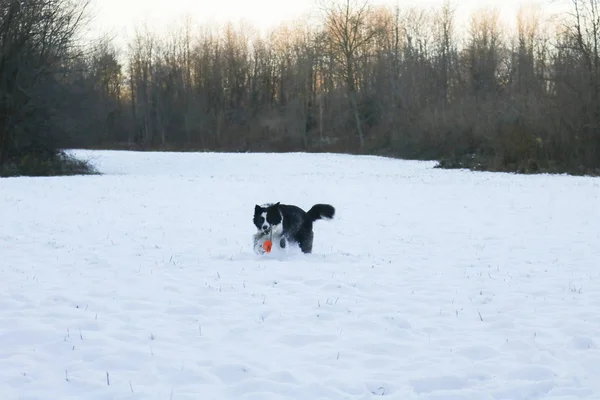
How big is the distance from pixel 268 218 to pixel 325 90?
184ft

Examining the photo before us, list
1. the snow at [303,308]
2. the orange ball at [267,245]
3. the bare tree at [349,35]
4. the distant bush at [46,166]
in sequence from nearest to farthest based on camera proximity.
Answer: the snow at [303,308] < the orange ball at [267,245] < the distant bush at [46,166] < the bare tree at [349,35]

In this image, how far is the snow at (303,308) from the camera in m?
4.38

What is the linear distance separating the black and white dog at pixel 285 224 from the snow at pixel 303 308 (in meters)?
0.24

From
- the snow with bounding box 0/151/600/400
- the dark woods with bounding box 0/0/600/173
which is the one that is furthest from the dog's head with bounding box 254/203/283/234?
the dark woods with bounding box 0/0/600/173

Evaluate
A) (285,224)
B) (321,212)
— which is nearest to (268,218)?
(285,224)

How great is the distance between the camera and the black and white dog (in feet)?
29.8

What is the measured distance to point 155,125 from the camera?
7119 centimetres

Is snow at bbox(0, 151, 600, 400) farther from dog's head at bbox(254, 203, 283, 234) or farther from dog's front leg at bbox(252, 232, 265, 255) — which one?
dog's head at bbox(254, 203, 283, 234)

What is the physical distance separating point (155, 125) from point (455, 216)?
61.2 m

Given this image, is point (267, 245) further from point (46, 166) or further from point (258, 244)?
point (46, 166)

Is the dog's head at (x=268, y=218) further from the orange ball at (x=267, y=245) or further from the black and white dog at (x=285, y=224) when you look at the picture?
the orange ball at (x=267, y=245)

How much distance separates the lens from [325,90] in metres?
63.7

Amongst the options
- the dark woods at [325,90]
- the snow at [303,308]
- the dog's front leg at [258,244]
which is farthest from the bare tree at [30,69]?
the dog's front leg at [258,244]

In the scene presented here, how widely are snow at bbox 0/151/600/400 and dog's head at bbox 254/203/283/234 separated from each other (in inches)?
19.9
